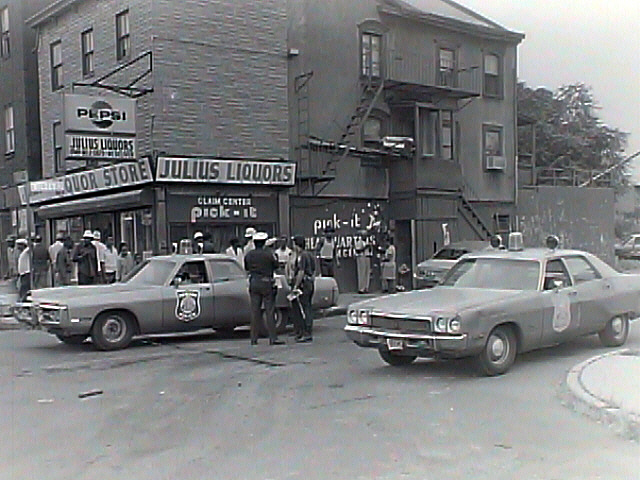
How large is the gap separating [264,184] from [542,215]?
13.7m

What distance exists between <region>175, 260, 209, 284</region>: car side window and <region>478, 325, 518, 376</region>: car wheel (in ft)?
17.7

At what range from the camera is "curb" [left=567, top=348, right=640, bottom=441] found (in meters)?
6.64

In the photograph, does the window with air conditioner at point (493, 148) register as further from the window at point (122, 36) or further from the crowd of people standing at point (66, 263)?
the crowd of people standing at point (66, 263)

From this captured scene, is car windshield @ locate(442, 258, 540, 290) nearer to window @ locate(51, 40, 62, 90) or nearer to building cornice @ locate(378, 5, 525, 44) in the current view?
building cornice @ locate(378, 5, 525, 44)

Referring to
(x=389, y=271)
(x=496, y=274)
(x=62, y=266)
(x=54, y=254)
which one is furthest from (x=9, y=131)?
(x=496, y=274)

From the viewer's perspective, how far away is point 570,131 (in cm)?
4934

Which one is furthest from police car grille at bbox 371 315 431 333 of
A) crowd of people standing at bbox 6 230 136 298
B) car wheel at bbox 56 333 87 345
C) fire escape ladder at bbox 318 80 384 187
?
fire escape ladder at bbox 318 80 384 187

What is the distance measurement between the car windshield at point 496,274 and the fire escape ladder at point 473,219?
53.5ft

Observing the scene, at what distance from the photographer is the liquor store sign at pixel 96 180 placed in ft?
65.3

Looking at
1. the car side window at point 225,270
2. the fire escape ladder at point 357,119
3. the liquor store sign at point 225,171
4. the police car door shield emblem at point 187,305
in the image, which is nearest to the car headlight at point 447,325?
the police car door shield emblem at point 187,305

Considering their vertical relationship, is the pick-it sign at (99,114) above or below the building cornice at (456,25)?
below

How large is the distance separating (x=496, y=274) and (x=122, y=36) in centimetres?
1445

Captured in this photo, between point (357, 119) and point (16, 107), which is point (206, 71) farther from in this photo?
point (16, 107)

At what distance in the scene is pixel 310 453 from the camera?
6.27 meters
